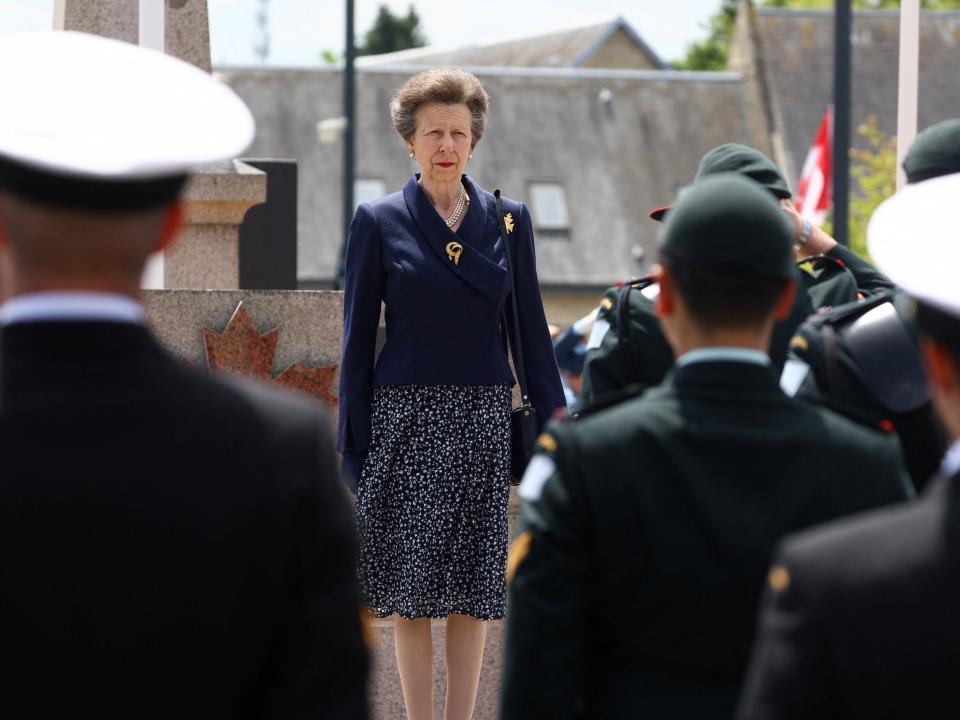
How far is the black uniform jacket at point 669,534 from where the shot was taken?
9.91ft

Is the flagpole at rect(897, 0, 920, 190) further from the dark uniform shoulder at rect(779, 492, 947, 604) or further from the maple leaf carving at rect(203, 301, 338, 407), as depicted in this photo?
the dark uniform shoulder at rect(779, 492, 947, 604)

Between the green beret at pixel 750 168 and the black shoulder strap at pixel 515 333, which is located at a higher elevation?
the green beret at pixel 750 168

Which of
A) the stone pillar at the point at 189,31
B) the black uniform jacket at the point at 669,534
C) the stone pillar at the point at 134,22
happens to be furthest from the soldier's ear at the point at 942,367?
the stone pillar at the point at 189,31

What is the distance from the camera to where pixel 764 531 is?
303 cm

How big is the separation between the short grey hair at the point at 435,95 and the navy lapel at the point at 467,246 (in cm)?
22

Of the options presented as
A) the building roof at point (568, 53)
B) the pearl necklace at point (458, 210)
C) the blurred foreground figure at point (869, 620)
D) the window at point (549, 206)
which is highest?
the blurred foreground figure at point (869, 620)

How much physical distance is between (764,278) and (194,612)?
1.14 meters

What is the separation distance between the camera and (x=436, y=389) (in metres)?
6.13

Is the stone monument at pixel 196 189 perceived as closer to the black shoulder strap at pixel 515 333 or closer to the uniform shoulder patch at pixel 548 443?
the black shoulder strap at pixel 515 333

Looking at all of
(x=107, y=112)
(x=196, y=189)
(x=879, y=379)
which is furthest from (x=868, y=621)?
(x=196, y=189)

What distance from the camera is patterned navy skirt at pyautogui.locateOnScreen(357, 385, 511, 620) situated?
20.2ft

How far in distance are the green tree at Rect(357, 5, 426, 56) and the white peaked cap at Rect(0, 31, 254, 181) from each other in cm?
10018

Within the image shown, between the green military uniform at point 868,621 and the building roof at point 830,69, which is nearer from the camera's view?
the green military uniform at point 868,621

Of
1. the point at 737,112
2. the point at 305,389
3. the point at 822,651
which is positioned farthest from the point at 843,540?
the point at 737,112
